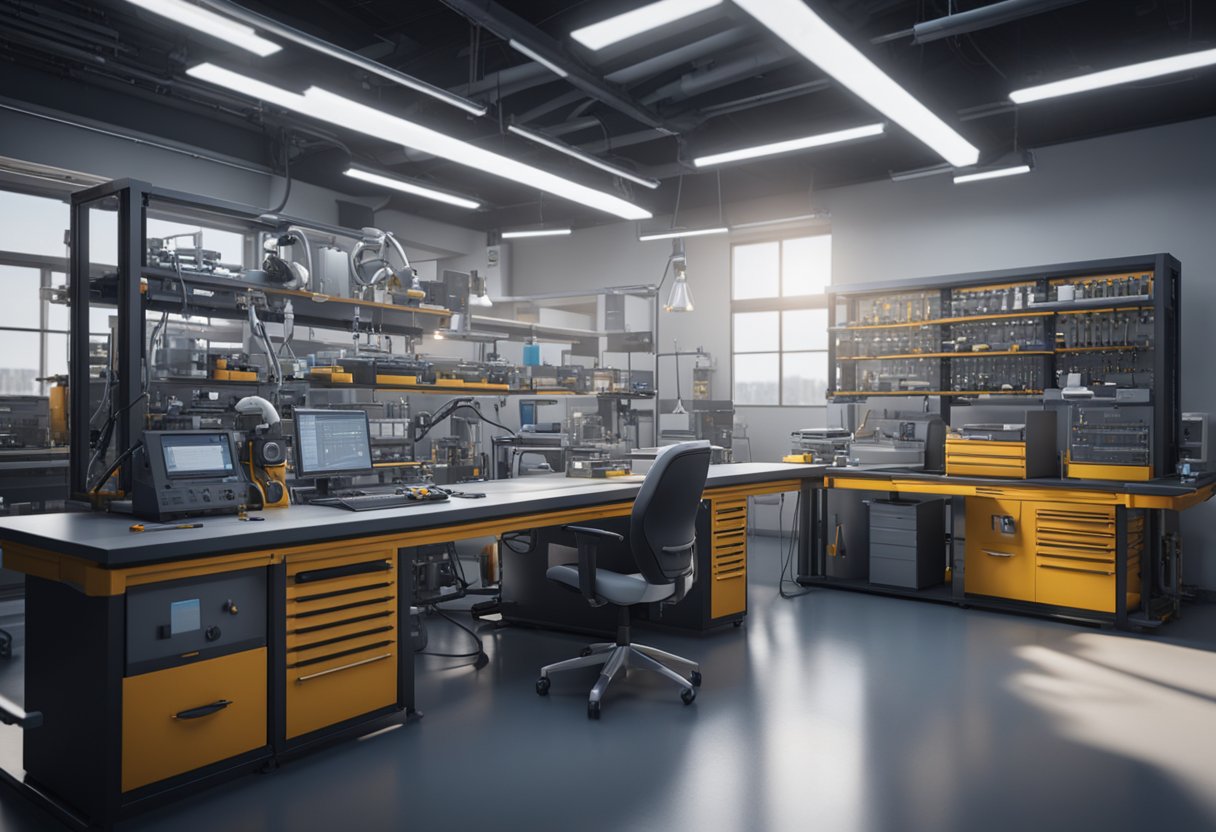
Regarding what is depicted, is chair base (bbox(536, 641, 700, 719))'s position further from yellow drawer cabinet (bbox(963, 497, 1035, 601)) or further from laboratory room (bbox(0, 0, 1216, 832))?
yellow drawer cabinet (bbox(963, 497, 1035, 601))

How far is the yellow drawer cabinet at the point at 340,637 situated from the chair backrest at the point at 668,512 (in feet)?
3.18

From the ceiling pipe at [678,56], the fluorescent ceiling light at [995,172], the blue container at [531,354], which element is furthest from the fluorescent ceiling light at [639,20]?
the fluorescent ceiling light at [995,172]

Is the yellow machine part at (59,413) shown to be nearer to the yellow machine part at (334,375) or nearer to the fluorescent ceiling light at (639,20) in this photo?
the yellow machine part at (334,375)

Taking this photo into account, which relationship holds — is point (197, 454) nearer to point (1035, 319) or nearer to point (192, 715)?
point (192, 715)

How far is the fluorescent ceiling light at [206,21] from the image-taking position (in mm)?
3145

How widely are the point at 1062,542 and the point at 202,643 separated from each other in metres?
4.60

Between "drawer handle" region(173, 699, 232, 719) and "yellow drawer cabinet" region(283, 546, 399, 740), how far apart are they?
0.23 meters

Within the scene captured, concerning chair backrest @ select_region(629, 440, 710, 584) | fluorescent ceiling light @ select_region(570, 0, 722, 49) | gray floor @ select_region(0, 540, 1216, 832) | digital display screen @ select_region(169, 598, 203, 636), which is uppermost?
fluorescent ceiling light @ select_region(570, 0, 722, 49)

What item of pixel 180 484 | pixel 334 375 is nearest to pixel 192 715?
pixel 180 484

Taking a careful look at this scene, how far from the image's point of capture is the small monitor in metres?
3.22

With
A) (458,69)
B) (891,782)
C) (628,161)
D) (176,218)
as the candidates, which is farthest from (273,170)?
(891,782)

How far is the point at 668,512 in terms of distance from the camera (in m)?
3.25

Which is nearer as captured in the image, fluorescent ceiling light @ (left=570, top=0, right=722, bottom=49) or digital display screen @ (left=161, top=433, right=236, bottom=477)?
digital display screen @ (left=161, top=433, right=236, bottom=477)

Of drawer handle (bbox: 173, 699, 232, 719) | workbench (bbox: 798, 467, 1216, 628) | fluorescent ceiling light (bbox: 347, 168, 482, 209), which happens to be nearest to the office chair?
drawer handle (bbox: 173, 699, 232, 719)
